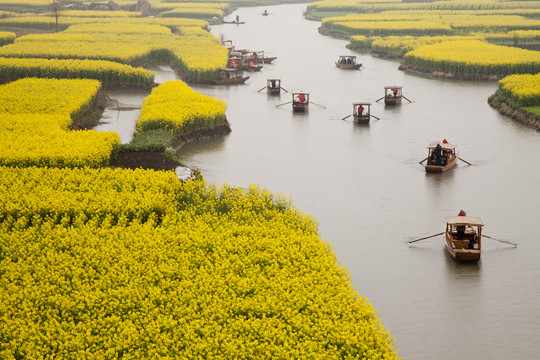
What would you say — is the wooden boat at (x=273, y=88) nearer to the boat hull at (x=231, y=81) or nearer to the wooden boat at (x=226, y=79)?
the wooden boat at (x=226, y=79)

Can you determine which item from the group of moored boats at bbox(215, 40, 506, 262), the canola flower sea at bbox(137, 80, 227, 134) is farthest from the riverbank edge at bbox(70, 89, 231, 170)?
the group of moored boats at bbox(215, 40, 506, 262)

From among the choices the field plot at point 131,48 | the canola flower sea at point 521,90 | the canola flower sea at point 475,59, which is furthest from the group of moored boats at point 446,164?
the canola flower sea at point 475,59

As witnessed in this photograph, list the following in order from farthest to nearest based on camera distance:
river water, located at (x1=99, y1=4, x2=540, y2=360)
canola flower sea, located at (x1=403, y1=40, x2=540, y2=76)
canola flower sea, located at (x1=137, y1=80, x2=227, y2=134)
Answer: canola flower sea, located at (x1=403, y1=40, x2=540, y2=76) < canola flower sea, located at (x1=137, y1=80, x2=227, y2=134) < river water, located at (x1=99, y1=4, x2=540, y2=360)

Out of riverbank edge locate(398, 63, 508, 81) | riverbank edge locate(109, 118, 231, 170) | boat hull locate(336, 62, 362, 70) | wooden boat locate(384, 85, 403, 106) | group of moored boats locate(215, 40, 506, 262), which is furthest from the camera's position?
boat hull locate(336, 62, 362, 70)

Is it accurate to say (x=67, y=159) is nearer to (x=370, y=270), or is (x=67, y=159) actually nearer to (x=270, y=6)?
(x=370, y=270)

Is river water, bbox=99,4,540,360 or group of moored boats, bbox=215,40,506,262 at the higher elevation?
group of moored boats, bbox=215,40,506,262

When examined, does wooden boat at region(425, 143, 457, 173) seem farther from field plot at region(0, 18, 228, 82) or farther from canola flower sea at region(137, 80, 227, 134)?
field plot at region(0, 18, 228, 82)

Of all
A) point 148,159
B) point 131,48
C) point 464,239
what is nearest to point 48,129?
point 148,159

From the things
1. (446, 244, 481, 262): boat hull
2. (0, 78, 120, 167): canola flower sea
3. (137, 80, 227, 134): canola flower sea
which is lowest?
(446, 244, 481, 262): boat hull
